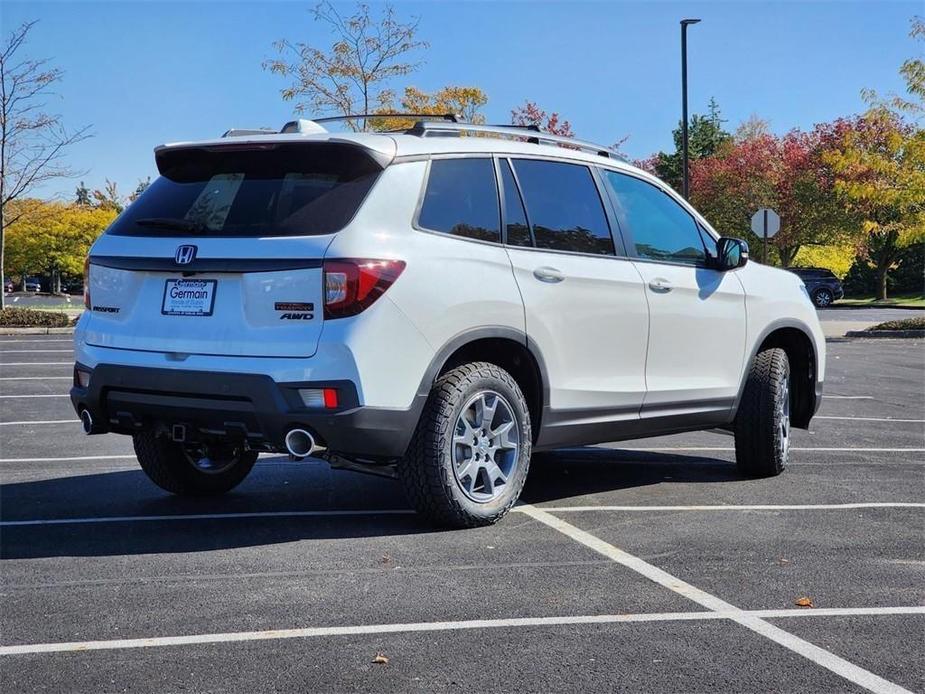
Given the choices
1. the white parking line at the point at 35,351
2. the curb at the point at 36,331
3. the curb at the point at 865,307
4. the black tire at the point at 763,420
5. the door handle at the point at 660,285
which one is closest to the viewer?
the door handle at the point at 660,285

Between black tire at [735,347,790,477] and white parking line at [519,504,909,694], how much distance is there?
1.94 meters

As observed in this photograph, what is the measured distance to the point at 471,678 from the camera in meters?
3.58

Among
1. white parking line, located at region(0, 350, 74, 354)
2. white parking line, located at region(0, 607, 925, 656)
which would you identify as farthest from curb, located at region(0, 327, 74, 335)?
white parking line, located at region(0, 607, 925, 656)

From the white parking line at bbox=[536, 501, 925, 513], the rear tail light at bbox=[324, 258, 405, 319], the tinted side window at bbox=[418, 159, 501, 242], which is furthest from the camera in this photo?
the white parking line at bbox=[536, 501, 925, 513]

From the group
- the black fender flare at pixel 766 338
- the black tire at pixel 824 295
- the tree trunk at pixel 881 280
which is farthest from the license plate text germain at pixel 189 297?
the tree trunk at pixel 881 280

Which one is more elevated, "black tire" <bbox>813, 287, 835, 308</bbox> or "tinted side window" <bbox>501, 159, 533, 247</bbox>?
"tinted side window" <bbox>501, 159, 533, 247</bbox>

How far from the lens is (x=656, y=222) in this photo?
6.95m

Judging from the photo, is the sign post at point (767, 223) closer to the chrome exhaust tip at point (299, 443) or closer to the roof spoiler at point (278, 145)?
the roof spoiler at point (278, 145)

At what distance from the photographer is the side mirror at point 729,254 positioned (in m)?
7.16

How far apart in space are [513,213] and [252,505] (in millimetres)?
2207

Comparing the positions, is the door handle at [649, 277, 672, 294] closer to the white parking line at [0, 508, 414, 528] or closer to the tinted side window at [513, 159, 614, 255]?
the tinted side window at [513, 159, 614, 255]

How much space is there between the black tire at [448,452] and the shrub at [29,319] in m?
22.2

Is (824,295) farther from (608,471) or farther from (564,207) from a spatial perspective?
Answer: (564,207)

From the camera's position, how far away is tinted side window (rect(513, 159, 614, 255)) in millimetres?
6129
